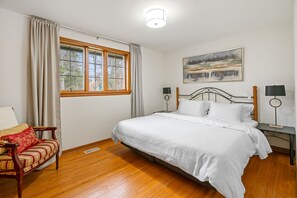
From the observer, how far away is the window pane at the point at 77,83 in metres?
3.10

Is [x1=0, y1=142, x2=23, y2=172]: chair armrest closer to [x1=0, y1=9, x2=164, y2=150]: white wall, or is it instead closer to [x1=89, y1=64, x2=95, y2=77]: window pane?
[x1=0, y1=9, x2=164, y2=150]: white wall

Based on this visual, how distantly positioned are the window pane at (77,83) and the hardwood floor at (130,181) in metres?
1.38

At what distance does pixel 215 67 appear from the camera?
3549 millimetres

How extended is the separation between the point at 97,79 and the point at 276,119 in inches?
142

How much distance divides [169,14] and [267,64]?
6.82 feet

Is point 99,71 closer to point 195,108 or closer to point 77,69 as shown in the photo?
point 77,69

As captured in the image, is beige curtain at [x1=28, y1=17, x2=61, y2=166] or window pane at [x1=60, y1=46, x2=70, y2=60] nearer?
beige curtain at [x1=28, y1=17, x2=61, y2=166]

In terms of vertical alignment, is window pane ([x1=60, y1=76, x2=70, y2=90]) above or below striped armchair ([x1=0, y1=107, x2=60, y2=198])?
above

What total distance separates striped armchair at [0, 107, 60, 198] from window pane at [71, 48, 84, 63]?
143cm

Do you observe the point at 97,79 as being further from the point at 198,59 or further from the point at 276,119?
the point at 276,119

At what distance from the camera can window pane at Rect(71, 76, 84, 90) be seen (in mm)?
3104

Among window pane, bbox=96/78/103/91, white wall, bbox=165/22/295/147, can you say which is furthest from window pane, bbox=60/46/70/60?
white wall, bbox=165/22/295/147

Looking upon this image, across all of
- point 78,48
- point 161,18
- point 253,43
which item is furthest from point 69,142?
point 253,43

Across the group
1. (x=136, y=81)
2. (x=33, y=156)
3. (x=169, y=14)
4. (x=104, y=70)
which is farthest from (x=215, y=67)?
(x=33, y=156)
